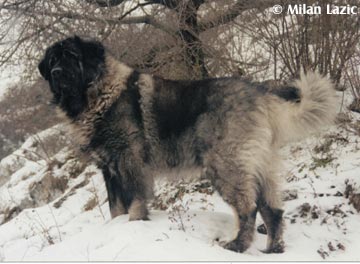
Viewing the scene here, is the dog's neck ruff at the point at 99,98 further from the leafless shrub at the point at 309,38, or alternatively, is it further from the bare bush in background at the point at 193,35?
the leafless shrub at the point at 309,38

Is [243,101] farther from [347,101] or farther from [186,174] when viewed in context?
[347,101]

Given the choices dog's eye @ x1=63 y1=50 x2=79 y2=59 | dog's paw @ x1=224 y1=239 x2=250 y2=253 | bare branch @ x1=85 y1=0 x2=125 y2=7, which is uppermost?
bare branch @ x1=85 y1=0 x2=125 y2=7

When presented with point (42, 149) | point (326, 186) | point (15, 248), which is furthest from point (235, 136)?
point (42, 149)

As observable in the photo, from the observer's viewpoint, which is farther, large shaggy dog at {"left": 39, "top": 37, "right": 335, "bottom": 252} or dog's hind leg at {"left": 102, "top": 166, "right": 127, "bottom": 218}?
dog's hind leg at {"left": 102, "top": 166, "right": 127, "bottom": 218}

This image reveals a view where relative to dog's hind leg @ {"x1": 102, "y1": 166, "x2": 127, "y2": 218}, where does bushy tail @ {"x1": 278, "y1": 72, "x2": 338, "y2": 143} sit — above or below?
above

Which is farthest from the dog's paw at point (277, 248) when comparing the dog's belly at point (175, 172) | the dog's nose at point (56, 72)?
the dog's nose at point (56, 72)

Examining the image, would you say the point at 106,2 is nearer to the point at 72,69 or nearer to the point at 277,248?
the point at 72,69

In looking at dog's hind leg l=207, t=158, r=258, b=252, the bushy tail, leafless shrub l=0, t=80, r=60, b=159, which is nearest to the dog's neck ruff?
dog's hind leg l=207, t=158, r=258, b=252

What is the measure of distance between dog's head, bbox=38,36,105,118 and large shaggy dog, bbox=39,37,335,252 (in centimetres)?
1

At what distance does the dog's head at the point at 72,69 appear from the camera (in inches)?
197

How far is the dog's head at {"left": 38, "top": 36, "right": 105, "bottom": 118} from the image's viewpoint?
16.4 ft

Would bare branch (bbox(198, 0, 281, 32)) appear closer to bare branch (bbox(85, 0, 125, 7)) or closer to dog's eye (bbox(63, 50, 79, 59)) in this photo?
bare branch (bbox(85, 0, 125, 7))

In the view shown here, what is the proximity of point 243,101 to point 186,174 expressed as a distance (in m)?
1.00

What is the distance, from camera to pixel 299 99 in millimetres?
4691
